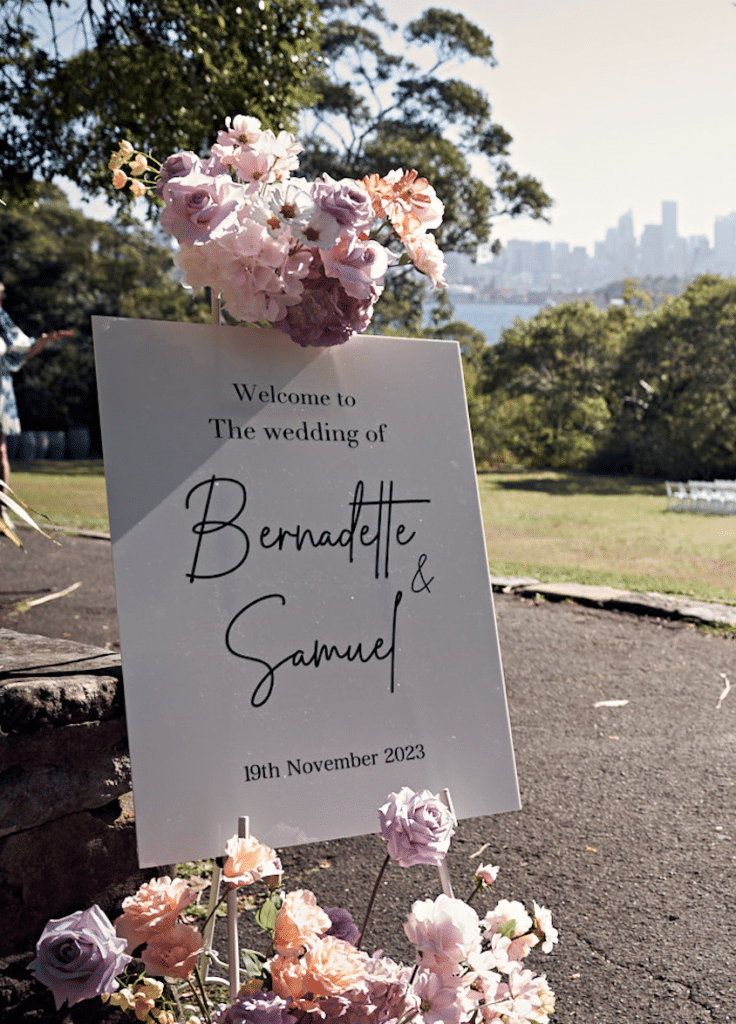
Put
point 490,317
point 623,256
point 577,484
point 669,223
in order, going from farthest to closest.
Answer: point 669,223 → point 623,256 → point 490,317 → point 577,484

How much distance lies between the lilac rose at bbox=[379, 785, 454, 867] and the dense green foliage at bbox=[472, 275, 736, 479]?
1572 cm

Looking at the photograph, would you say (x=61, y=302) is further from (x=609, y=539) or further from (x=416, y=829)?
(x=416, y=829)

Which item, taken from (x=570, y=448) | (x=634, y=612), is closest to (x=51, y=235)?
(x=570, y=448)

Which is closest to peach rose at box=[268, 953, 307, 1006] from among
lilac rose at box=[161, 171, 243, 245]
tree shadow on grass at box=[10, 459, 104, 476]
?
lilac rose at box=[161, 171, 243, 245]

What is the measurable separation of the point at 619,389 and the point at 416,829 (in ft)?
58.0

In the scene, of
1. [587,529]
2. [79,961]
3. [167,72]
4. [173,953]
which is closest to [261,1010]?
[173,953]

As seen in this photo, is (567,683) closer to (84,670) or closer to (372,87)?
(84,670)

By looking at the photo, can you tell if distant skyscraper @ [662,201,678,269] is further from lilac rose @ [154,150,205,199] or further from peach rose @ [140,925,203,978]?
peach rose @ [140,925,203,978]

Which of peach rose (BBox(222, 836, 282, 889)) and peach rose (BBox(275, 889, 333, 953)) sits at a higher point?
peach rose (BBox(222, 836, 282, 889))

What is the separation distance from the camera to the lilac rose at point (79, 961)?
126 cm

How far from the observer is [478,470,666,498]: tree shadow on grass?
14297 millimetres

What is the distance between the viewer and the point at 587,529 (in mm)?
10305

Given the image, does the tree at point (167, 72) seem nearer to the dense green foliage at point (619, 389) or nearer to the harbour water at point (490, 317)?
the dense green foliage at point (619, 389)

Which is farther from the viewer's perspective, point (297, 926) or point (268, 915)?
point (268, 915)
